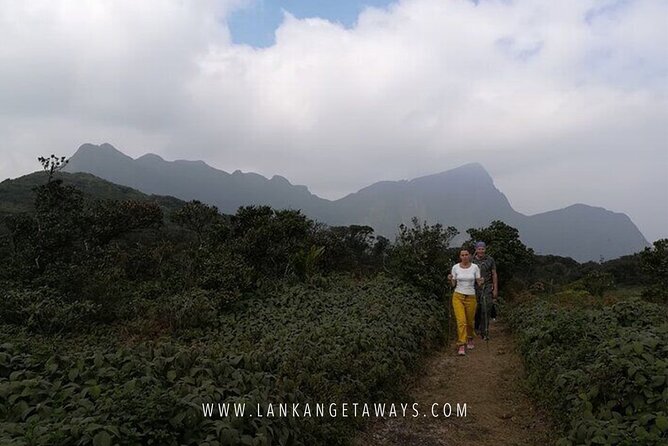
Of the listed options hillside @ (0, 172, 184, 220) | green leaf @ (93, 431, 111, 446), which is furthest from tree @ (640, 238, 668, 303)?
hillside @ (0, 172, 184, 220)

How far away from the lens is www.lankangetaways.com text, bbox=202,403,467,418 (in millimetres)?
3867

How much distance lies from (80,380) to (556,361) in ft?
18.8

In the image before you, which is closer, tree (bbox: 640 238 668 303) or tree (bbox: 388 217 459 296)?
tree (bbox: 388 217 459 296)

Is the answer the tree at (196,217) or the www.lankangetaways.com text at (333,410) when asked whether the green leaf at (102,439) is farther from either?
the tree at (196,217)

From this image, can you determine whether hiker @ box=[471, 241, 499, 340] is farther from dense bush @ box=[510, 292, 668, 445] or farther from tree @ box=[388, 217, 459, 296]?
tree @ box=[388, 217, 459, 296]

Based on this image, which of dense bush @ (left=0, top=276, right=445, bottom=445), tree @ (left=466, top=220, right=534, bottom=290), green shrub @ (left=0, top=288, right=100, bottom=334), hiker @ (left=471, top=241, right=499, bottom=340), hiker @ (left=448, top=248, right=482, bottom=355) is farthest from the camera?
tree @ (left=466, top=220, right=534, bottom=290)

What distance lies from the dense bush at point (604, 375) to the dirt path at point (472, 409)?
360 mm

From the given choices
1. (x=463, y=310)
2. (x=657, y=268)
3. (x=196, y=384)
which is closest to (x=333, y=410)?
(x=196, y=384)

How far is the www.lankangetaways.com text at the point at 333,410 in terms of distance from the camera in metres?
3.87

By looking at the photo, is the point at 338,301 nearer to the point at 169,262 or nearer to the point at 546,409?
the point at 546,409

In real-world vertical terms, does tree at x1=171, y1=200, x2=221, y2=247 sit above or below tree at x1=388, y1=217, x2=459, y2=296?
above

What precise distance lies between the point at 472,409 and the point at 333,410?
2.17 meters

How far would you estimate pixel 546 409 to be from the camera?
5645 millimetres

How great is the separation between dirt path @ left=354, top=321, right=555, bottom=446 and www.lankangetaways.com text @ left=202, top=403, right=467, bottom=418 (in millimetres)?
77
